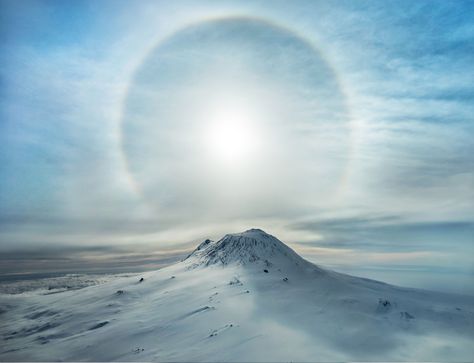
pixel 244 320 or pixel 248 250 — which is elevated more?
pixel 248 250

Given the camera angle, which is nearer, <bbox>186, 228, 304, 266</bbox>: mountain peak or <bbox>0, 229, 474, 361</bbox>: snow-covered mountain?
<bbox>0, 229, 474, 361</bbox>: snow-covered mountain

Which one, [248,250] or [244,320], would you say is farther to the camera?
[248,250]

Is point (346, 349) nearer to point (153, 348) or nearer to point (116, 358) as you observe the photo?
point (153, 348)

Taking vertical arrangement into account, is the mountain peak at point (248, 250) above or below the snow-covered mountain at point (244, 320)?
above

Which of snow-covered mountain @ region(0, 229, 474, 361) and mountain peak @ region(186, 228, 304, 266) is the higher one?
mountain peak @ region(186, 228, 304, 266)
